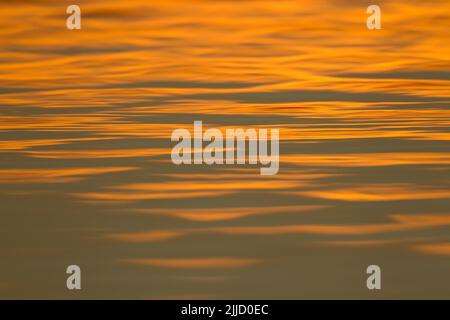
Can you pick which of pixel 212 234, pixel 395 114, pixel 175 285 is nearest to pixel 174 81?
pixel 395 114

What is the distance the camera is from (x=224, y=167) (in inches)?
192

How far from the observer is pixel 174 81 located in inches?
274

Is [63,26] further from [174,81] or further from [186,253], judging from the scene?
[186,253]

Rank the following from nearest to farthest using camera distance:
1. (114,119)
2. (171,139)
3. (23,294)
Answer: (23,294), (171,139), (114,119)

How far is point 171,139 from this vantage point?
17.6 ft

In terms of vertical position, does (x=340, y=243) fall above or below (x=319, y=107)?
below

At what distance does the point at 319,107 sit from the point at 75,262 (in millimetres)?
3004

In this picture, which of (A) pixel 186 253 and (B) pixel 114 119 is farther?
(B) pixel 114 119

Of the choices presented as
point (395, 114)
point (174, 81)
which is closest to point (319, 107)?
point (395, 114)

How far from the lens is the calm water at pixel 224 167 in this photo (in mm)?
3492

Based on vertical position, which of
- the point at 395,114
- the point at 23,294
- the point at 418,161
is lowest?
the point at 23,294

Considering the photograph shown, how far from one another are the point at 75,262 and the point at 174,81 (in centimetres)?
351

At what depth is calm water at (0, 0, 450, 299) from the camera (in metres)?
3.49

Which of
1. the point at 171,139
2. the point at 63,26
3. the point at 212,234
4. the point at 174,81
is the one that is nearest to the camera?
the point at 212,234
